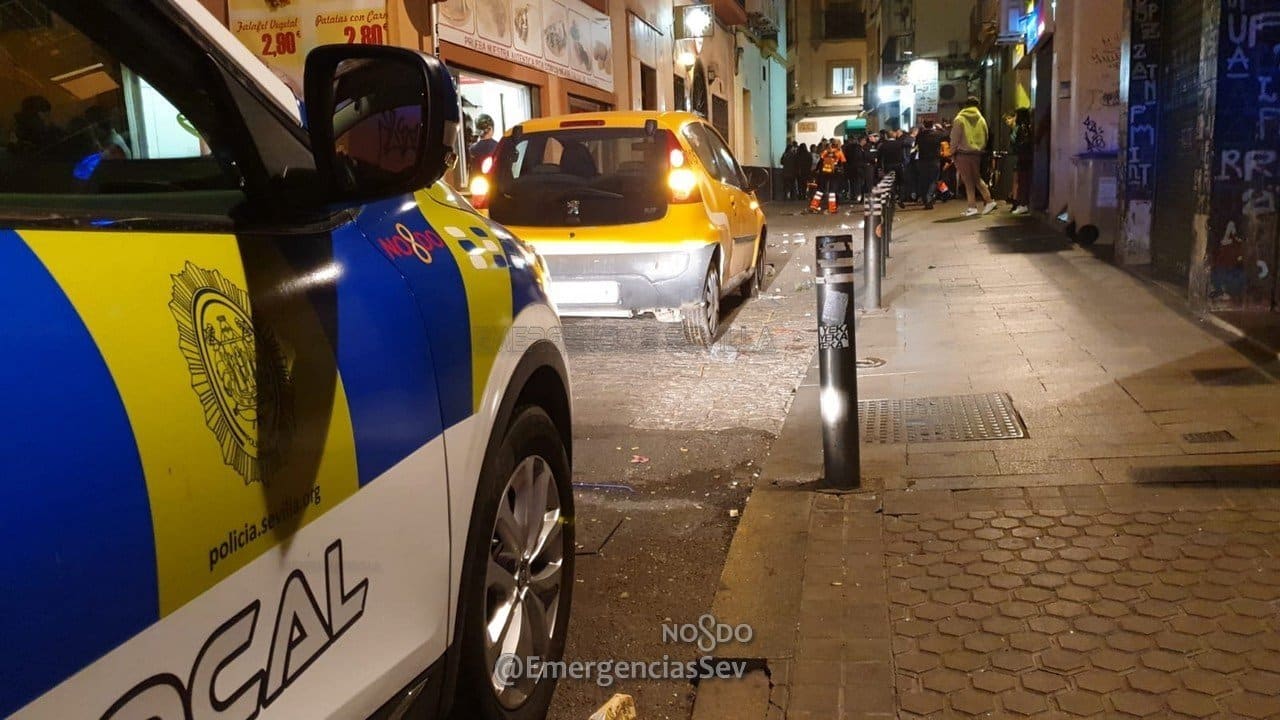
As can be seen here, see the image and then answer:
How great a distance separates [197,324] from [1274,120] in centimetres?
798

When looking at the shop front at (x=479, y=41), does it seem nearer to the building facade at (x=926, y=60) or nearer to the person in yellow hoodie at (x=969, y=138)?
the person in yellow hoodie at (x=969, y=138)

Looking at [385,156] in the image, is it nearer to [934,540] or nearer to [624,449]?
[934,540]

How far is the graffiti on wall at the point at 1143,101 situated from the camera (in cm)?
1039

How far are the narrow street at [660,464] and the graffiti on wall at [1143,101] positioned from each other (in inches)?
148

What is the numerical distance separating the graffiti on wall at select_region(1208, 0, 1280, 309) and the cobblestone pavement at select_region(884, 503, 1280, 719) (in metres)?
4.33

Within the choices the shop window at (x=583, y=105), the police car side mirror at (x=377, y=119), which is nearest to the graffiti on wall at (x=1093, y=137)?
the shop window at (x=583, y=105)

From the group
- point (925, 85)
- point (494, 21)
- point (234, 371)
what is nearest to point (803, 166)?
point (925, 85)

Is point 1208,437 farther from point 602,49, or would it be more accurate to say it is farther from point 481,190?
point 602,49

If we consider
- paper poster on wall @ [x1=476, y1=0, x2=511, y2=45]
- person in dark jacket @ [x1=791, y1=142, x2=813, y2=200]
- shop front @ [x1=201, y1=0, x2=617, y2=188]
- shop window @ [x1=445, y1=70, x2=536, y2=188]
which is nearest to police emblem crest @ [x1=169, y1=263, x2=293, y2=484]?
shop front @ [x1=201, y1=0, x2=617, y2=188]

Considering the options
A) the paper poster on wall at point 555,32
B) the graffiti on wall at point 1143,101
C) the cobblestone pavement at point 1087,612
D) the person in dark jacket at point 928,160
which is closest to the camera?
the cobblestone pavement at point 1087,612

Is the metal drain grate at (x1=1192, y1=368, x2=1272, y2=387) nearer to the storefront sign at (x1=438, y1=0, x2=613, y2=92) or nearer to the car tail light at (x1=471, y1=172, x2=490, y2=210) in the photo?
the car tail light at (x1=471, y1=172, x2=490, y2=210)

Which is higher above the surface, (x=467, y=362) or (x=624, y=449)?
(x=467, y=362)

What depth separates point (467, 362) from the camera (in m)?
2.44

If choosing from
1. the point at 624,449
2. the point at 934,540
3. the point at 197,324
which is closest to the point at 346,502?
the point at 197,324
